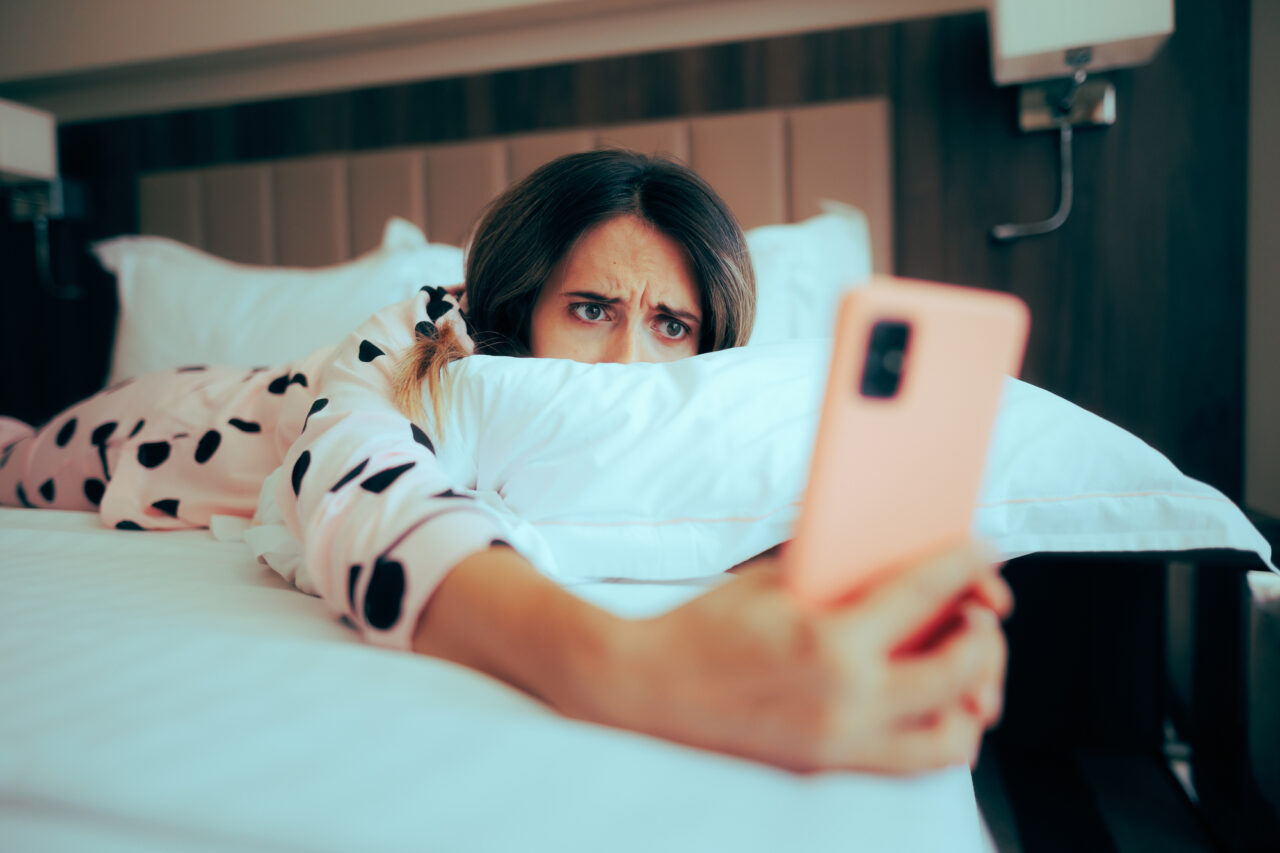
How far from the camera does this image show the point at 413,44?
71.4 inches

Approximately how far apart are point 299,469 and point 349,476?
9 cm

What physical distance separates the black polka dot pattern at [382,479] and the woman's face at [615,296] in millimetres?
439

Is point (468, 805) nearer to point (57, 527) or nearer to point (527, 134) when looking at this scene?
point (57, 527)

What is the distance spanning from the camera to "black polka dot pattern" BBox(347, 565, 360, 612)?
0.42m

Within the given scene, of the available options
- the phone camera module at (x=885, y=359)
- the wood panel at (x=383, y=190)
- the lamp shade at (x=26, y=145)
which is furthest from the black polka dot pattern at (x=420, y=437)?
the lamp shade at (x=26, y=145)

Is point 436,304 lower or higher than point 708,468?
higher

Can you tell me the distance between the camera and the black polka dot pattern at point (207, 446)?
2.97 ft

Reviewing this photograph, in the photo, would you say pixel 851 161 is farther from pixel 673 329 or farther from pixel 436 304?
pixel 436 304

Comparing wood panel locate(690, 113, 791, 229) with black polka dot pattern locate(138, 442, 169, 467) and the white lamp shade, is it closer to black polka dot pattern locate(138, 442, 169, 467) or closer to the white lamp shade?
the white lamp shade

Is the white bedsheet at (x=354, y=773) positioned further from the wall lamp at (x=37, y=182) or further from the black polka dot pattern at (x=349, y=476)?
the wall lamp at (x=37, y=182)

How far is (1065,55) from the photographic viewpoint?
1.26 m

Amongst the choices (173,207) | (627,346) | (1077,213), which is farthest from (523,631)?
(173,207)

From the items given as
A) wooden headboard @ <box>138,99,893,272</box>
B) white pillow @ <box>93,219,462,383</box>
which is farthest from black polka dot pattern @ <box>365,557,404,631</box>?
wooden headboard @ <box>138,99,893,272</box>

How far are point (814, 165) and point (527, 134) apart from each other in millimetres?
703
